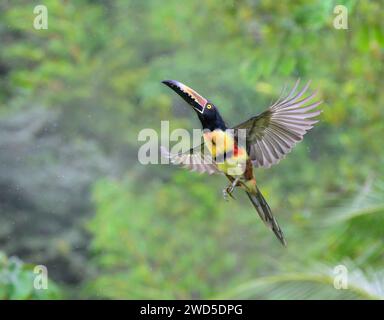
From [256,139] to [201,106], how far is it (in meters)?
0.26

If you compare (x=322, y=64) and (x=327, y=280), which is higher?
(x=322, y=64)

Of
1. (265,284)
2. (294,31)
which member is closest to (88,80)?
(294,31)

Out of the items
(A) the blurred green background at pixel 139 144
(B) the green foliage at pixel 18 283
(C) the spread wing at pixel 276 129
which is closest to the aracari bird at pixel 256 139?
(C) the spread wing at pixel 276 129

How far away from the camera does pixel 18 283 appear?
9.52ft

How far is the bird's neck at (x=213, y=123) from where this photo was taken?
1509 mm

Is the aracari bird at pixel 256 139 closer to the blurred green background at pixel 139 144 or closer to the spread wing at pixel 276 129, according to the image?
the spread wing at pixel 276 129

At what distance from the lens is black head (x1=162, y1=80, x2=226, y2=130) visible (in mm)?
1397

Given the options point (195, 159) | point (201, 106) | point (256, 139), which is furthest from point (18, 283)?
point (201, 106)

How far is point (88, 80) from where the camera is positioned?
9.88 m

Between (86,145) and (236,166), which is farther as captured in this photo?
(86,145)

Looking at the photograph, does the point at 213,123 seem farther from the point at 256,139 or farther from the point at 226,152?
the point at 256,139

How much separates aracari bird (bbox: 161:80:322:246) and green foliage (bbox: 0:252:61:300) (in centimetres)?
135
